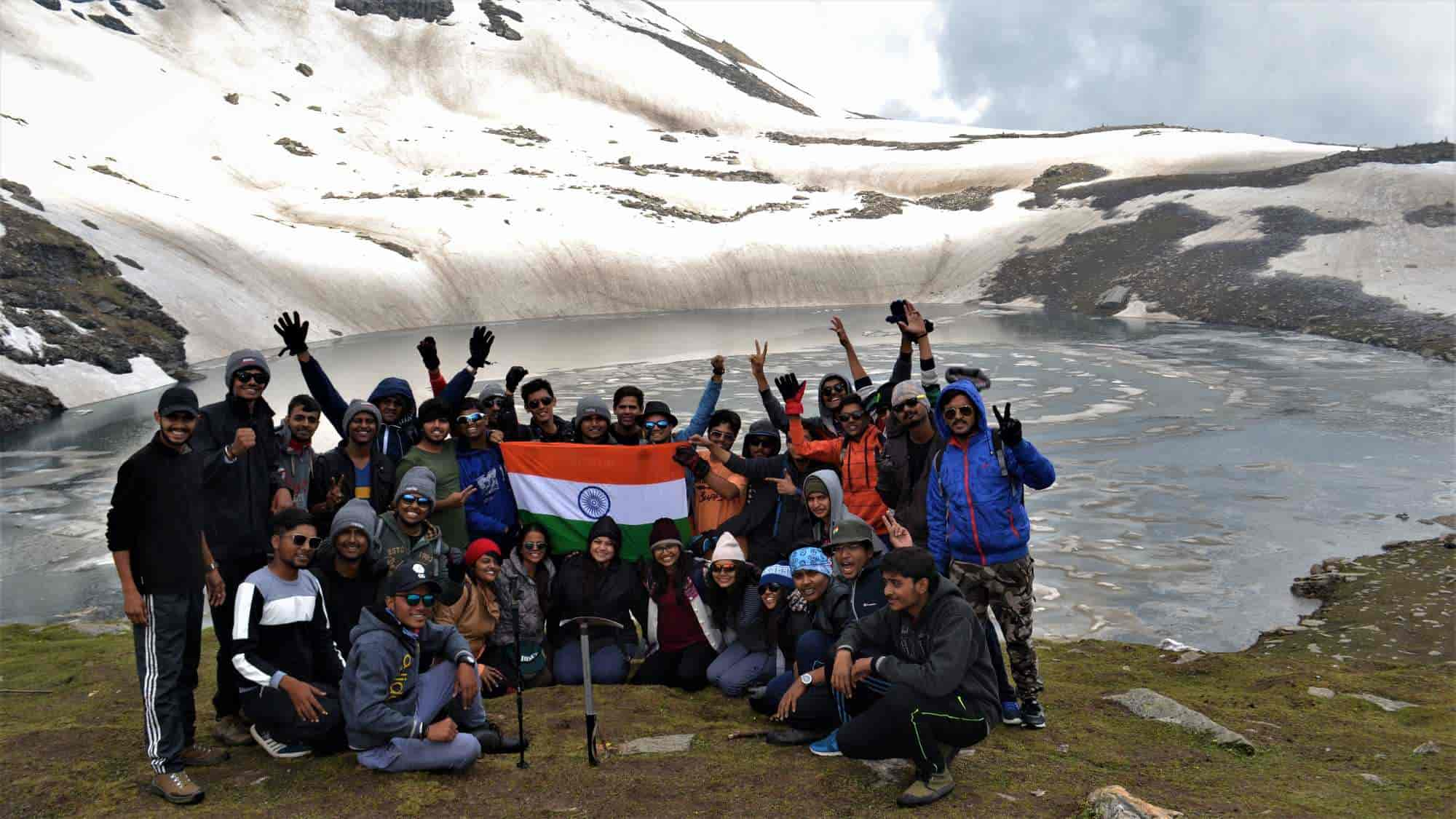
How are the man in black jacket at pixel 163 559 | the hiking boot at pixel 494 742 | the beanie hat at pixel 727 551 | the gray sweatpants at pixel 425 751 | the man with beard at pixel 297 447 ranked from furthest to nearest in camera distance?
the beanie hat at pixel 727 551, the man with beard at pixel 297 447, the hiking boot at pixel 494 742, the gray sweatpants at pixel 425 751, the man in black jacket at pixel 163 559

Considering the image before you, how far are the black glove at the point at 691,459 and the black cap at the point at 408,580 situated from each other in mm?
2744

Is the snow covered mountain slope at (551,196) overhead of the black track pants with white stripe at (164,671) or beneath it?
overhead

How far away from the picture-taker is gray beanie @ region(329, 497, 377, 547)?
5.52m

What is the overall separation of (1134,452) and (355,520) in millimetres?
13795

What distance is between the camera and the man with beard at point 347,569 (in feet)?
18.2

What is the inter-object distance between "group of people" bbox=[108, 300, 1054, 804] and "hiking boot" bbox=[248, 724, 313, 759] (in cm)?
2

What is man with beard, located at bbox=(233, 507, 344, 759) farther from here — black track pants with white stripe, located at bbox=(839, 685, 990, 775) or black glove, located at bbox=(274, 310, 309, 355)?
black track pants with white stripe, located at bbox=(839, 685, 990, 775)

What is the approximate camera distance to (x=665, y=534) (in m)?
6.90

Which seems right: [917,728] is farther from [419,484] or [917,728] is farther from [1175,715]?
[419,484]

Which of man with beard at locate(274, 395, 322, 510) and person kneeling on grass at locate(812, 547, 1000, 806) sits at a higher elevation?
man with beard at locate(274, 395, 322, 510)

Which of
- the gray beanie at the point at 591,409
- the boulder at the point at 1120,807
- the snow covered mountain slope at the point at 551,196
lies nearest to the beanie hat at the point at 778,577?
the gray beanie at the point at 591,409

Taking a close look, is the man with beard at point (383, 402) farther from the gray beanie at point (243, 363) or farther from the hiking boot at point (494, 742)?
the hiking boot at point (494, 742)

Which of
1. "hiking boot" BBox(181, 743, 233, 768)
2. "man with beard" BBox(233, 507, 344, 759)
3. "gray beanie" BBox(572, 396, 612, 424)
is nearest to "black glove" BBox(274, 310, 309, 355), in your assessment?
"gray beanie" BBox(572, 396, 612, 424)

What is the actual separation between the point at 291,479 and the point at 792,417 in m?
3.62
